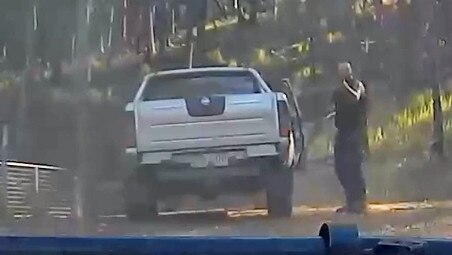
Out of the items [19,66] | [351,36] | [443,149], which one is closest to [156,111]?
[19,66]

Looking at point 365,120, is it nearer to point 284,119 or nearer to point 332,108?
point 332,108

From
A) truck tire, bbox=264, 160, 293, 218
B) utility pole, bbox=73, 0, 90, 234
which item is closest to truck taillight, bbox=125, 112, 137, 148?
utility pole, bbox=73, 0, 90, 234

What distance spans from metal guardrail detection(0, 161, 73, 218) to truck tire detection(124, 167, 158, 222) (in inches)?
13.2

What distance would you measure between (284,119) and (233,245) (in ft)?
12.8

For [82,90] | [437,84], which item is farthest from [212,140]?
[437,84]

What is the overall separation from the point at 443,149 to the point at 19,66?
260cm

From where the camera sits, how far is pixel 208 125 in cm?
616

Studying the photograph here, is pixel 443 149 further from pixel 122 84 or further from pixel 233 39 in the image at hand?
pixel 122 84

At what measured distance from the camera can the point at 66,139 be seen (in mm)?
6383

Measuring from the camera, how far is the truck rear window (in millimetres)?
6281

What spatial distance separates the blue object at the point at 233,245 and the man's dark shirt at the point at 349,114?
3886 mm

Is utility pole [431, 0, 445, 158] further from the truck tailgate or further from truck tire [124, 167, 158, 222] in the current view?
truck tire [124, 167, 158, 222]

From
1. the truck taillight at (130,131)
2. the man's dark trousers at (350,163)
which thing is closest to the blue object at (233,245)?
the man's dark trousers at (350,163)

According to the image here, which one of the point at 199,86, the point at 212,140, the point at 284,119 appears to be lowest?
the point at 212,140
